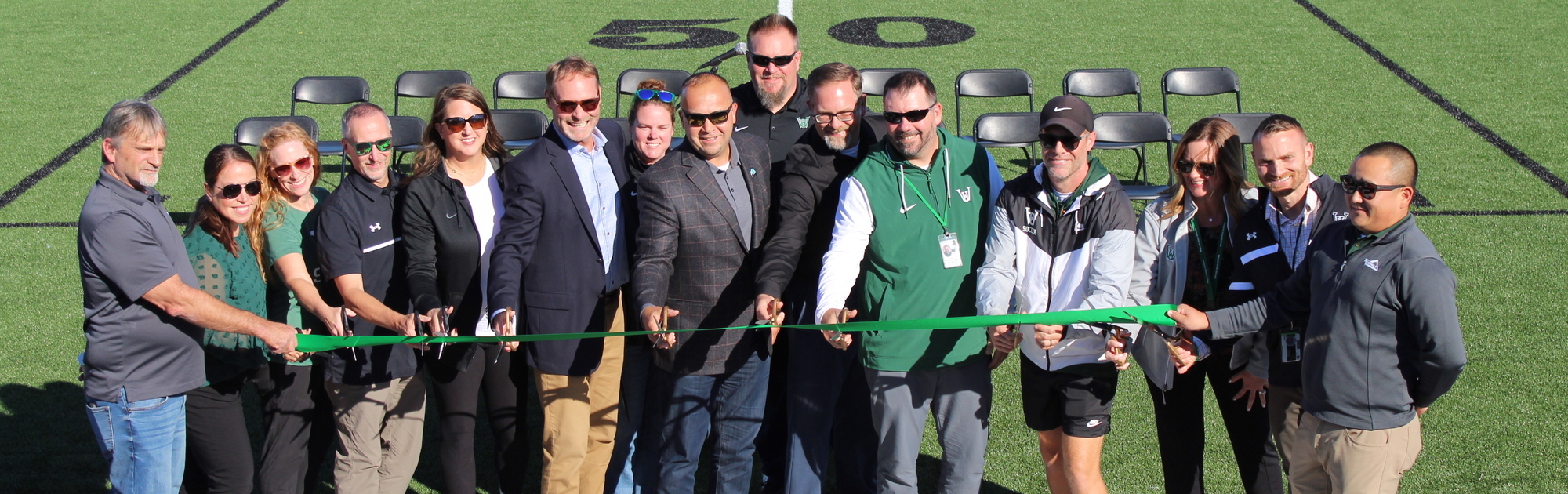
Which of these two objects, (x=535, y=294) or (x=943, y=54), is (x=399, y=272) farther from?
(x=943, y=54)

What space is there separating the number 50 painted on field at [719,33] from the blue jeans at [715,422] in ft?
28.9

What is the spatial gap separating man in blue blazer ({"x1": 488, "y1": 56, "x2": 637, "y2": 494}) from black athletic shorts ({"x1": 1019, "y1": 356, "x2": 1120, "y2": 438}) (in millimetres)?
1459

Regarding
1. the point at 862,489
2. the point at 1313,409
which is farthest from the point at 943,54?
the point at 1313,409

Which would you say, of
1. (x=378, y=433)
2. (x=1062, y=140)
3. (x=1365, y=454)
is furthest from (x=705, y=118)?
(x=1365, y=454)

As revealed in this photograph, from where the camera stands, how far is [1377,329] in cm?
307

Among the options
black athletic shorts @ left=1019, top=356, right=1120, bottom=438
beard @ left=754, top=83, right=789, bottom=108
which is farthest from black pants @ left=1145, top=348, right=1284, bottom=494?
beard @ left=754, top=83, right=789, bottom=108

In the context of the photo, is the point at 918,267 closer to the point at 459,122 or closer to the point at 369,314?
the point at 459,122

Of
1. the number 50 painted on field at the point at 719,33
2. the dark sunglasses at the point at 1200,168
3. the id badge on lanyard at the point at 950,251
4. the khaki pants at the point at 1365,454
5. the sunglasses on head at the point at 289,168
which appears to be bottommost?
the khaki pants at the point at 1365,454

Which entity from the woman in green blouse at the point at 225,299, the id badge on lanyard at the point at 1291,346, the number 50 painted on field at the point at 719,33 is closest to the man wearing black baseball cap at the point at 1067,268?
the id badge on lanyard at the point at 1291,346

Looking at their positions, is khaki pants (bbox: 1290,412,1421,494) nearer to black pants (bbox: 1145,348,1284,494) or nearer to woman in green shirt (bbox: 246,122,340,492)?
black pants (bbox: 1145,348,1284,494)

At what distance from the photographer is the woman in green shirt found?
379 cm

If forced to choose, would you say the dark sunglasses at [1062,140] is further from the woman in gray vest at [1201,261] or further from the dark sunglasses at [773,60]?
the dark sunglasses at [773,60]

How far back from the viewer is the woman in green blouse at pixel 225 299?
361 centimetres

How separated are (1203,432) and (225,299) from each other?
132 inches
